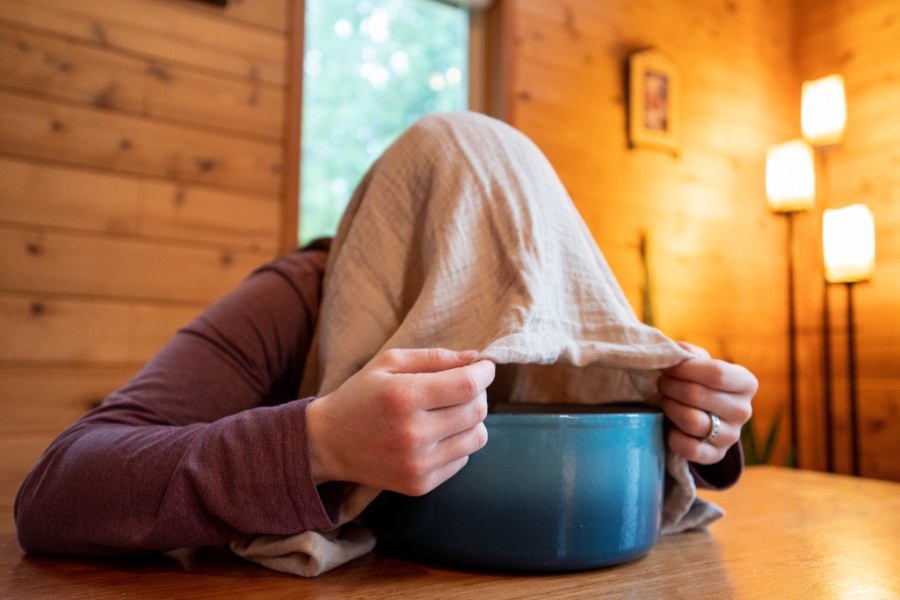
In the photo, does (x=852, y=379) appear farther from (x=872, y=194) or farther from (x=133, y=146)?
(x=133, y=146)

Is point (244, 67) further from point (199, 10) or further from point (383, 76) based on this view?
point (383, 76)

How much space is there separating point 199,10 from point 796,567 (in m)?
1.90

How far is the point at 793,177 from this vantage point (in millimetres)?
2799

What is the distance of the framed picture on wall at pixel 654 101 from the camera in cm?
286

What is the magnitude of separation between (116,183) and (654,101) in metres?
2.00

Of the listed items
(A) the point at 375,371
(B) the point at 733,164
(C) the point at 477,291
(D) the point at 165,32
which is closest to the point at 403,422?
(A) the point at 375,371

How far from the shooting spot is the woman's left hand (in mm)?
622

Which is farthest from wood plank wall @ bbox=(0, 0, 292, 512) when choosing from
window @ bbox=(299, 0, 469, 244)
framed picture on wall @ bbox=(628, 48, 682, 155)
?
framed picture on wall @ bbox=(628, 48, 682, 155)

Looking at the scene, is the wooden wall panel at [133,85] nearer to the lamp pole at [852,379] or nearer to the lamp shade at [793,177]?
the lamp shade at [793,177]

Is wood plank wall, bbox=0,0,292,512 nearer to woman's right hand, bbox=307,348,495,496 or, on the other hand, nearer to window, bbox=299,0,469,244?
window, bbox=299,0,469,244

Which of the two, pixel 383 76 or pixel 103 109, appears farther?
pixel 383 76

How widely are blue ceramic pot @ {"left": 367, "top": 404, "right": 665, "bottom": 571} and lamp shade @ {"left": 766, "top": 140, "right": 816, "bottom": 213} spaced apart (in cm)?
258

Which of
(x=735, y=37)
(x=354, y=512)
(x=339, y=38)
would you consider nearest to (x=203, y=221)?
(x=339, y=38)

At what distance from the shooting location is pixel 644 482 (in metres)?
0.56
